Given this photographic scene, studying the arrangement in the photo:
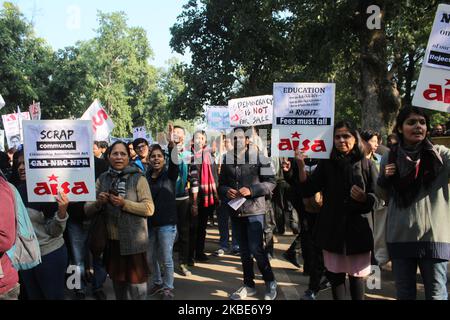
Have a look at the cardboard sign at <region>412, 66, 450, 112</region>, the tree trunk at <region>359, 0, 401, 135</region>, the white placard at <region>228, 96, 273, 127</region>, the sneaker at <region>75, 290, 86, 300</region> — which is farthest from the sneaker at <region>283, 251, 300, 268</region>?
the tree trunk at <region>359, 0, 401, 135</region>

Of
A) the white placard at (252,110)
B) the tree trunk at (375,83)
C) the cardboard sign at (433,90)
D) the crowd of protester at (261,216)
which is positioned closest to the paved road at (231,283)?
the crowd of protester at (261,216)

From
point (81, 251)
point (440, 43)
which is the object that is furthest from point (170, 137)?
point (440, 43)

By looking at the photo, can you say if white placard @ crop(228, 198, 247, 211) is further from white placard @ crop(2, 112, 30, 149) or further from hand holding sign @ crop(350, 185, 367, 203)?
white placard @ crop(2, 112, 30, 149)

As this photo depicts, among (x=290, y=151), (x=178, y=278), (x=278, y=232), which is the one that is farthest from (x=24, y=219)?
(x=278, y=232)

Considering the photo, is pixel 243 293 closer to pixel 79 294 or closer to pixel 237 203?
pixel 237 203

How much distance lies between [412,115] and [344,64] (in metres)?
12.7

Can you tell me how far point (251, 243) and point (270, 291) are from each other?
61 cm

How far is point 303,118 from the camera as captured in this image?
177 inches

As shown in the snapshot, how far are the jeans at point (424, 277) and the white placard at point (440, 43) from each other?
1.71 m

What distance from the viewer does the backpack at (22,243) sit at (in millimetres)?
2875

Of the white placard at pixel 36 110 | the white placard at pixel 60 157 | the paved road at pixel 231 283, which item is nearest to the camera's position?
the white placard at pixel 60 157

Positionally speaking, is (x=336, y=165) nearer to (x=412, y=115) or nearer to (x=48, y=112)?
(x=412, y=115)

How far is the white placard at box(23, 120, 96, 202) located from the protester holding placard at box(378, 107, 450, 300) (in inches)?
98.2

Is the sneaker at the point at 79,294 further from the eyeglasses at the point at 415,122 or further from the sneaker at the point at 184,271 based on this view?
the eyeglasses at the point at 415,122
